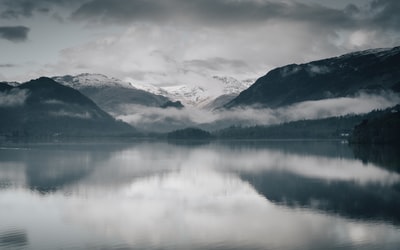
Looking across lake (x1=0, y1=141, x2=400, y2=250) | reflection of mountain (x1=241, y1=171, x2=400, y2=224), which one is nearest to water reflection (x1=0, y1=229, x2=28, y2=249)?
lake (x1=0, y1=141, x2=400, y2=250)

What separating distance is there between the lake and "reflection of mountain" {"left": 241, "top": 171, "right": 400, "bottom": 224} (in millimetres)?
95

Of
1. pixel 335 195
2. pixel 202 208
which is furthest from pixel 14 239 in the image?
pixel 335 195

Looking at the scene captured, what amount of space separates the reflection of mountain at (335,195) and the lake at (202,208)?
0.31 ft

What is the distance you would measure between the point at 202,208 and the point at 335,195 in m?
15.7

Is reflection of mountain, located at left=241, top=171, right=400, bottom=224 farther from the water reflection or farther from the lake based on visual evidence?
the water reflection

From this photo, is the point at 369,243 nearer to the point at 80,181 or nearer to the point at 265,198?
the point at 265,198

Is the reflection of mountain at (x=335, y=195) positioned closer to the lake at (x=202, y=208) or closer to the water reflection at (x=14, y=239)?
the lake at (x=202, y=208)

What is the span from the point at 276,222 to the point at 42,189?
31819 millimetres

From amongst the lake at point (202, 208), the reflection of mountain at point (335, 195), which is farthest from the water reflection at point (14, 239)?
the reflection of mountain at point (335, 195)

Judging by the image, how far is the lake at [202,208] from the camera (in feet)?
123

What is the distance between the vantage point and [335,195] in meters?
58.4

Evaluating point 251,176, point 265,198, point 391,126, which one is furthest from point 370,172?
point 391,126

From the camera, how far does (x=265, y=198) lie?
2255 inches

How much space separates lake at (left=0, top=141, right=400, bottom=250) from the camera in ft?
123
